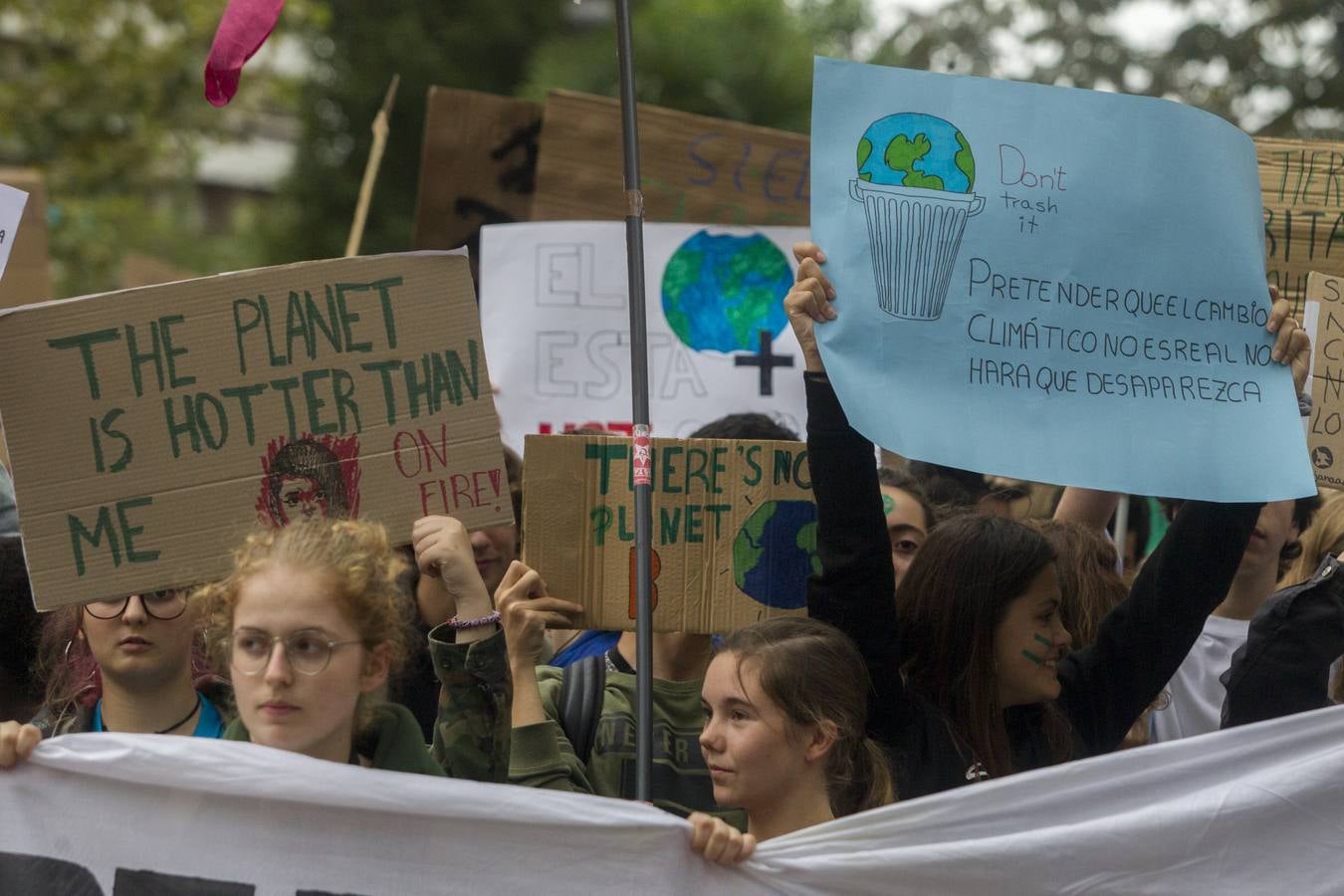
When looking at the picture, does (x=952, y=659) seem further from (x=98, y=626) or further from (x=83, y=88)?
(x=83, y=88)

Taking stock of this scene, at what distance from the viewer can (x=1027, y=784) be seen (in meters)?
2.35

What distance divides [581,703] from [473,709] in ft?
1.52

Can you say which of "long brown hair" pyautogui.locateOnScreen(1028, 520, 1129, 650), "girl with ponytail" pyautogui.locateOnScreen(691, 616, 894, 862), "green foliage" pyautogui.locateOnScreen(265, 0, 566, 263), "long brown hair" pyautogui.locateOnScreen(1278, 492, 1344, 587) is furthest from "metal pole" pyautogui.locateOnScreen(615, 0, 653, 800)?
"green foliage" pyautogui.locateOnScreen(265, 0, 566, 263)

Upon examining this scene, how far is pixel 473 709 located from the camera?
2.54 metres

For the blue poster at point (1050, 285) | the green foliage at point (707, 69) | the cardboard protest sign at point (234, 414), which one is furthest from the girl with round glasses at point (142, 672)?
the green foliage at point (707, 69)

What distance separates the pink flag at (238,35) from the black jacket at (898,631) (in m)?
1.03

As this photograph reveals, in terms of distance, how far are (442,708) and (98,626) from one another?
624 millimetres

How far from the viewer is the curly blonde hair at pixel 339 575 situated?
2391mm

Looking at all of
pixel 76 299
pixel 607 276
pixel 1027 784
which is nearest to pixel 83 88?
pixel 607 276

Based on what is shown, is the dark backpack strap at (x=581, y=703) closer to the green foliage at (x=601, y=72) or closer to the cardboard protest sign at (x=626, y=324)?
the cardboard protest sign at (x=626, y=324)

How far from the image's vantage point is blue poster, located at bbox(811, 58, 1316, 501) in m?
2.67

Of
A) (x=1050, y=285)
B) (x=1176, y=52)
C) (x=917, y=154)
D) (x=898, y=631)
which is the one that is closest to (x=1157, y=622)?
(x=898, y=631)

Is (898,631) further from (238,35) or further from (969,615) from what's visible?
(238,35)

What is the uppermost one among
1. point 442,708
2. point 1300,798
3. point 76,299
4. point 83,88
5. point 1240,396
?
point 83,88
